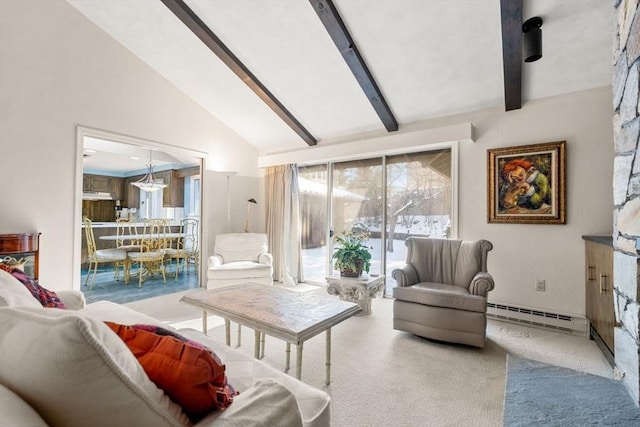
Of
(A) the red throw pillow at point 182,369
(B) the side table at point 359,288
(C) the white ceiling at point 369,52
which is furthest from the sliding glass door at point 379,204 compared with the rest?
(A) the red throw pillow at point 182,369

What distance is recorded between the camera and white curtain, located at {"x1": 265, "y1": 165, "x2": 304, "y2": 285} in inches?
201

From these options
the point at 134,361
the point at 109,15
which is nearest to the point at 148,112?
→ the point at 109,15

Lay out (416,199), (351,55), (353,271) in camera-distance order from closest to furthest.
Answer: (351,55)
(353,271)
(416,199)

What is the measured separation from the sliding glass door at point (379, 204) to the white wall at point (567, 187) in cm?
33

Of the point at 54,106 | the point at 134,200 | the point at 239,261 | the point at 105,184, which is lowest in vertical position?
the point at 239,261

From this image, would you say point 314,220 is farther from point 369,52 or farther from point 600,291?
point 600,291

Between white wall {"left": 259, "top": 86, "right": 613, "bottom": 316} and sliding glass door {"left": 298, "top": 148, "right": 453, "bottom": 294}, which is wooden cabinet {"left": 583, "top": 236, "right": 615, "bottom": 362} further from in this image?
sliding glass door {"left": 298, "top": 148, "right": 453, "bottom": 294}

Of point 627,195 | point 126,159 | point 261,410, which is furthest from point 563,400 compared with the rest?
point 126,159

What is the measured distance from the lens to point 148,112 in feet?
13.0

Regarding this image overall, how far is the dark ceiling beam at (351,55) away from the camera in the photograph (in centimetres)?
264

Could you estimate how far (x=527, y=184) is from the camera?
10.7 feet

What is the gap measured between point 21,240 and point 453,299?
13.2 feet

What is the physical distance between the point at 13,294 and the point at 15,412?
35.3 inches

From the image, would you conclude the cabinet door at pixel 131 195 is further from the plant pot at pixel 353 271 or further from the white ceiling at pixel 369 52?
the plant pot at pixel 353 271
